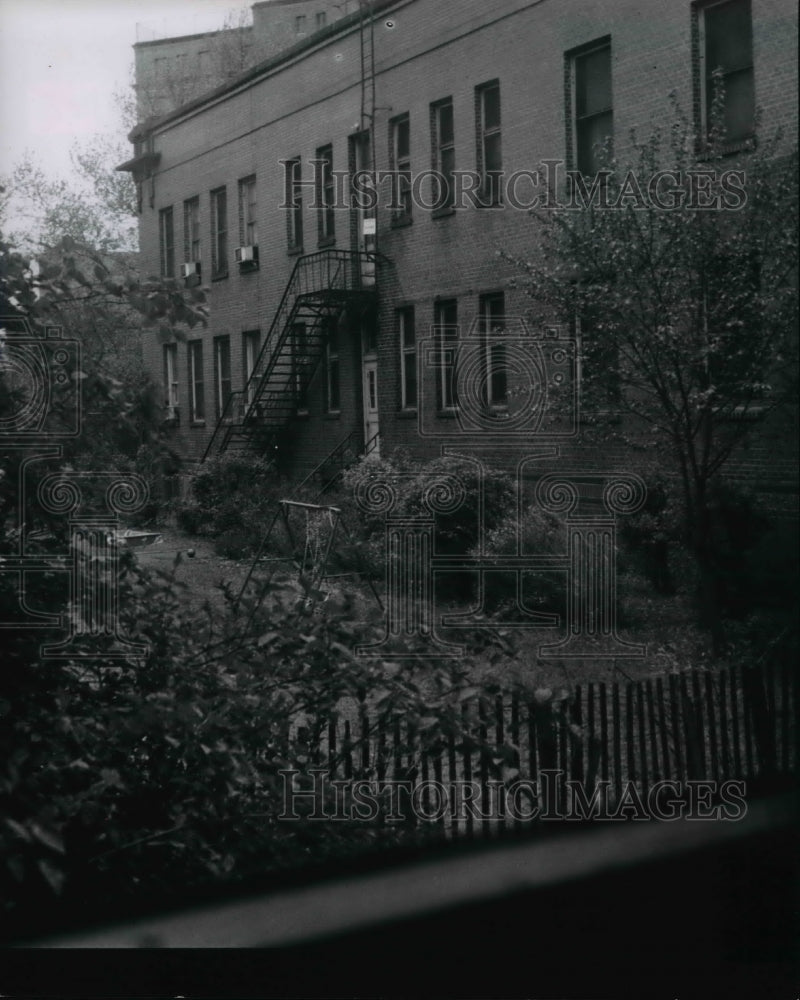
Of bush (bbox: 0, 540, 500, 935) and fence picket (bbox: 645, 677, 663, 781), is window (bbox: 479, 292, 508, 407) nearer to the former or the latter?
bush (bbox: 0, 540, 500, 935)

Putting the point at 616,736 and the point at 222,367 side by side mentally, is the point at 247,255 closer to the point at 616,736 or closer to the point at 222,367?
the point at 222,367

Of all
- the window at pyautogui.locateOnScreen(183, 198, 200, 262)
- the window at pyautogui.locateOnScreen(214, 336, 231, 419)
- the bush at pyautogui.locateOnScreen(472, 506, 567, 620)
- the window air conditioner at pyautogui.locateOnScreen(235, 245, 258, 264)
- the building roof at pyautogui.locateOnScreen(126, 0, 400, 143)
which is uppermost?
the building roof at pyautogui.locateOnScreen(126, 0, 400, 143)

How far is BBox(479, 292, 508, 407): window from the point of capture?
3578 mm

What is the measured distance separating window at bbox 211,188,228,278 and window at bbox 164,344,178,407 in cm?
36

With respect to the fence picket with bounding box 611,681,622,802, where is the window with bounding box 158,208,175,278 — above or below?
above

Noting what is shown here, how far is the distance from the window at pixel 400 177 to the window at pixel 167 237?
801 millimetres

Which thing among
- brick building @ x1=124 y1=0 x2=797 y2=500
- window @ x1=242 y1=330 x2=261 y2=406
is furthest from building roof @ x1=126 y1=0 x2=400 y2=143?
window @ x1=242 y1=330 x2=261 y2=406

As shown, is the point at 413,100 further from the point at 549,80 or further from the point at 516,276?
the point at 516,276

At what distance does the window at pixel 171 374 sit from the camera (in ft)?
12.0

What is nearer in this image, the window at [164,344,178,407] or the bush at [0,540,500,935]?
the bush at [0,540,500,935]

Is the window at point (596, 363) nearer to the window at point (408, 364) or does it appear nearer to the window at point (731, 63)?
the window at point (408, 364)

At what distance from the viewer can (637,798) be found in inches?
148

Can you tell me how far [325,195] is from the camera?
3.74 m

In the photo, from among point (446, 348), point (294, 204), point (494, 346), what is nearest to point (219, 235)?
point (294, 204)
